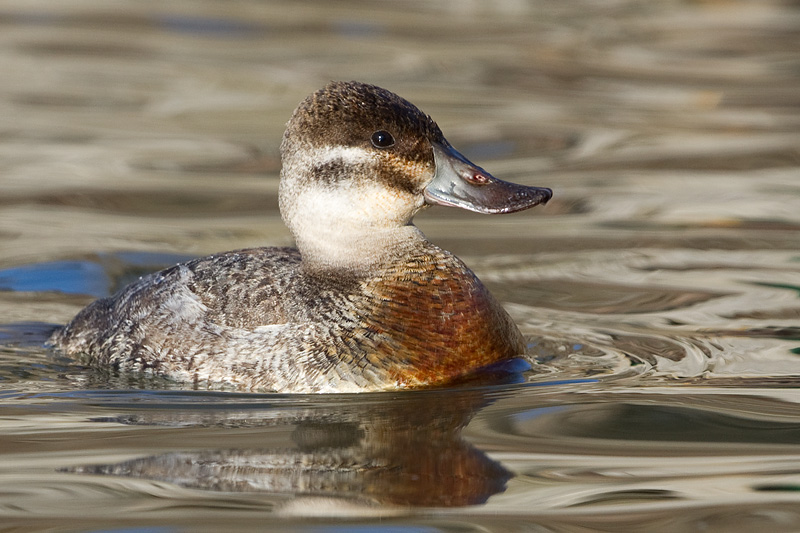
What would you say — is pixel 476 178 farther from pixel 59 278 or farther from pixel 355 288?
pixel 59 278

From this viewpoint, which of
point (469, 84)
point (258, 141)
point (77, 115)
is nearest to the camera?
point (258, 141)

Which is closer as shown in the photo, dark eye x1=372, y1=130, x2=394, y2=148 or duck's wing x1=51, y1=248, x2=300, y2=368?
dark eye x1=372, y1=130, x2=394, y2=148

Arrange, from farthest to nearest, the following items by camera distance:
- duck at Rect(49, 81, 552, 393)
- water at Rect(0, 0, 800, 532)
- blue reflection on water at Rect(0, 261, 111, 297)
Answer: blue reflection on water at Rect(0, 261, 111, 297)
duck at Rect(49, 81, 552, 393)
water at Rect(0, 0, 800, 532)

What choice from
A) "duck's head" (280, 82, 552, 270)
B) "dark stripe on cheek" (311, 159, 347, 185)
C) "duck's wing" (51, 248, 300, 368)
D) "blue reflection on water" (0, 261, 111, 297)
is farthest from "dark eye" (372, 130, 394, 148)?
"blue reflection on water" (0, 261, 111, 297)

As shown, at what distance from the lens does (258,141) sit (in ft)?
42.9

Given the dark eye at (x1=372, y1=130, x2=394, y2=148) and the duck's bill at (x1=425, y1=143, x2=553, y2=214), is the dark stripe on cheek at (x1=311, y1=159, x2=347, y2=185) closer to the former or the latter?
the dark eye at (x1=372, y1=130, x2=394, y2=148)

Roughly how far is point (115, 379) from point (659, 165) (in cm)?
671

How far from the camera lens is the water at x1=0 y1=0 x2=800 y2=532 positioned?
4.79m

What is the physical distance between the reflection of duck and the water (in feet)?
0.05

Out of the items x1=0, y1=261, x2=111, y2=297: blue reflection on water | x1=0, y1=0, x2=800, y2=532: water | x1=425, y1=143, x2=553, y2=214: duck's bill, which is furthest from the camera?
x1=0, y1=261, x2=111, y2=297: blue reflection on water

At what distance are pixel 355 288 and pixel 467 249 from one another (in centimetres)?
324

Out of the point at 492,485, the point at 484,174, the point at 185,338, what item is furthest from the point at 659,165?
the point at 492,485

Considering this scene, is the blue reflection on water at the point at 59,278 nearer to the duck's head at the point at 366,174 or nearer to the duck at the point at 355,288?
the duck at the point at 355,288

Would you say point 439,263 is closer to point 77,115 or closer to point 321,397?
point 321,397
